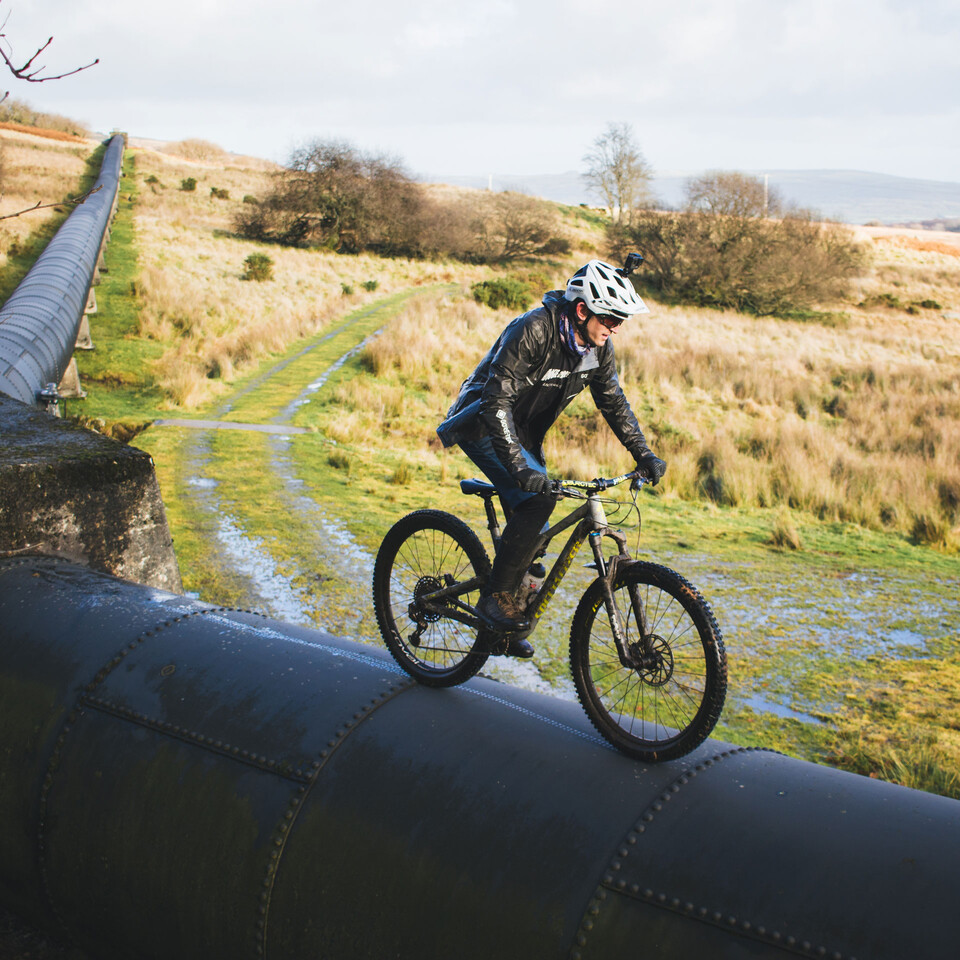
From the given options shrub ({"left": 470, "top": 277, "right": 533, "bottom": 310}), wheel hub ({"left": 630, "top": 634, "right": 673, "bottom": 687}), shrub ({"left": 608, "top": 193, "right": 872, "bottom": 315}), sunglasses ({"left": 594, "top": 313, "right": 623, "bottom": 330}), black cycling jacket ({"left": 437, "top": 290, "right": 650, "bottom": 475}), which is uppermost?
shrub ({"left": 608, "top": 193, "right": 872, "bottom": 315})

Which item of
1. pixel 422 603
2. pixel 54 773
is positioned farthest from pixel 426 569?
pixel 54 773

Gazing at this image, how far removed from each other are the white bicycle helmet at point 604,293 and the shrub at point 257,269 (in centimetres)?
3116

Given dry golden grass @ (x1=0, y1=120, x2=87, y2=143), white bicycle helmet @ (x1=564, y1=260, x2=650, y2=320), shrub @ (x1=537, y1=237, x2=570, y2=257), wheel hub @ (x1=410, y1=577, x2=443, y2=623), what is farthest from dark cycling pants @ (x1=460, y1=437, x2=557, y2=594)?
dry golden grass @ (x1=0, y1=120, x2=87, y2=143)

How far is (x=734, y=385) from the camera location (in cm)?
2183

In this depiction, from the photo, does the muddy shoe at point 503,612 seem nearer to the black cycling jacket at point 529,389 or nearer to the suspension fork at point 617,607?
the suspension fork at point 617,607

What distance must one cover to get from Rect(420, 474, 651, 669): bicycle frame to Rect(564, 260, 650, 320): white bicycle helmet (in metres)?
0.72

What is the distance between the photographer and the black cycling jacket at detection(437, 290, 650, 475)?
149 inches

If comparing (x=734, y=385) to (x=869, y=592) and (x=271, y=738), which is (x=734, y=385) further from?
(x=271, y=738)

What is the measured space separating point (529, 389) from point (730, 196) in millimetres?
41546

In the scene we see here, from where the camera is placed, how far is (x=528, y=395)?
404 centimetres

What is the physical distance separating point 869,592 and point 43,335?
32.7 ft

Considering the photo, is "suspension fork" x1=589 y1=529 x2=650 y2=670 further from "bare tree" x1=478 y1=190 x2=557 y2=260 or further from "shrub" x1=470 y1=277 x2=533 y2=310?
"bare tree" x1=478 y1=190 x2=557 y2=260

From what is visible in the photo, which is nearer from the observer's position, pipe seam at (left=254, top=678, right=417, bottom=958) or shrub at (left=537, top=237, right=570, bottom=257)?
pipe seam at (left=254, top=678, right=417, bottom=958)

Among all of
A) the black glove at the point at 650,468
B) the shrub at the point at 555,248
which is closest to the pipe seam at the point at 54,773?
the black glove at the point at 650,468
